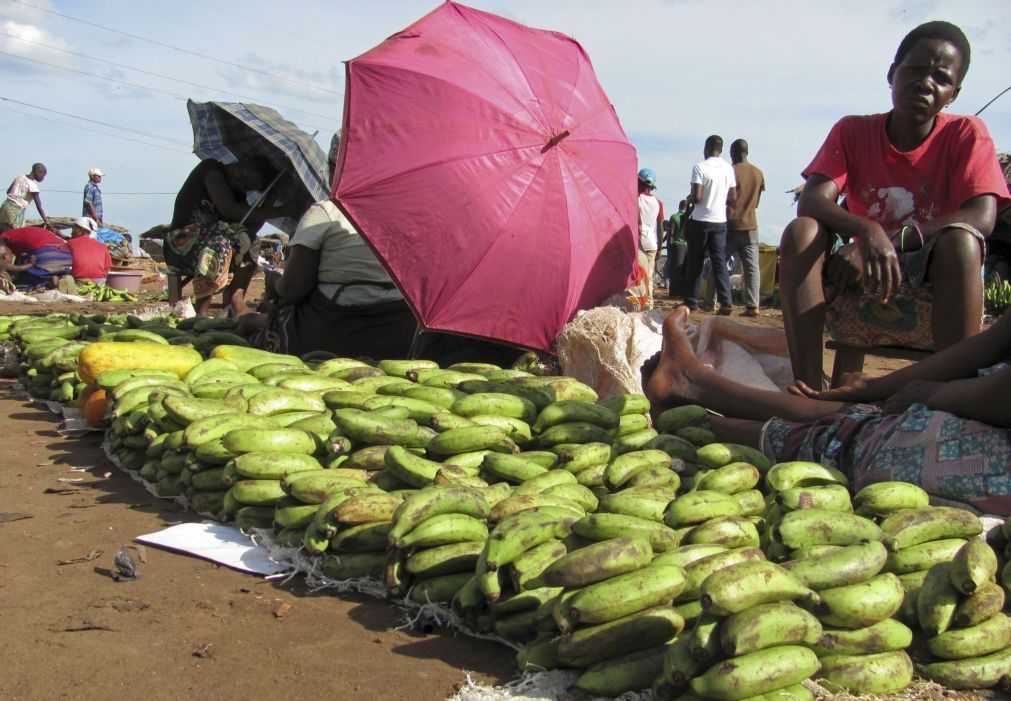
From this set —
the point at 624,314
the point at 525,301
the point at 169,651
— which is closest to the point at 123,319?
the point at 525,301

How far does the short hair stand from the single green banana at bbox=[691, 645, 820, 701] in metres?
3.83

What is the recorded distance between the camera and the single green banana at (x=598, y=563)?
2.36m

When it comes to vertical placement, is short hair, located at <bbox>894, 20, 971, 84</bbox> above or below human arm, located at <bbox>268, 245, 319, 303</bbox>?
above

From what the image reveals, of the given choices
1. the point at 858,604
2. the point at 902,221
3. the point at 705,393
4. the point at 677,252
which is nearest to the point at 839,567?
the point at 858,604

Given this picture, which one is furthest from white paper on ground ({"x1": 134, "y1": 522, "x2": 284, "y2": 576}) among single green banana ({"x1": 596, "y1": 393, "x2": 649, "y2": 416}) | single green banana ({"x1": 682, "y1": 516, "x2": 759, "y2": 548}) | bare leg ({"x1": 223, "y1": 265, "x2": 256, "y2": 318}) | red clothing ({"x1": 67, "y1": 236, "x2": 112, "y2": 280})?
red clothing ({"x1": 67, "y1": 236, "x2": 112, "y2": 280})

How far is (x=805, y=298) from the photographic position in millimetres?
4824

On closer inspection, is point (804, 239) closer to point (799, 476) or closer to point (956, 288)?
point (956, 288)

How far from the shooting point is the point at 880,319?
16.1 feet

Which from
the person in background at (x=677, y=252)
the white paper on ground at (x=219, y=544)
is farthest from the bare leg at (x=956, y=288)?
the person in background at (x=677, y=252)

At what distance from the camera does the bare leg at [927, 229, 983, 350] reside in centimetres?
443

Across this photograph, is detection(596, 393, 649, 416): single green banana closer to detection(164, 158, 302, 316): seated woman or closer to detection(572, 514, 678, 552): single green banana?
detection(572, 514, 678, 552): single green banana

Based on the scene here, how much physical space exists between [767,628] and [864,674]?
391mm

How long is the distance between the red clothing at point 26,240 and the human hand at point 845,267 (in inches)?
563

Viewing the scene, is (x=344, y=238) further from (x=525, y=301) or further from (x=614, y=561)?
(x=614, y=561)
